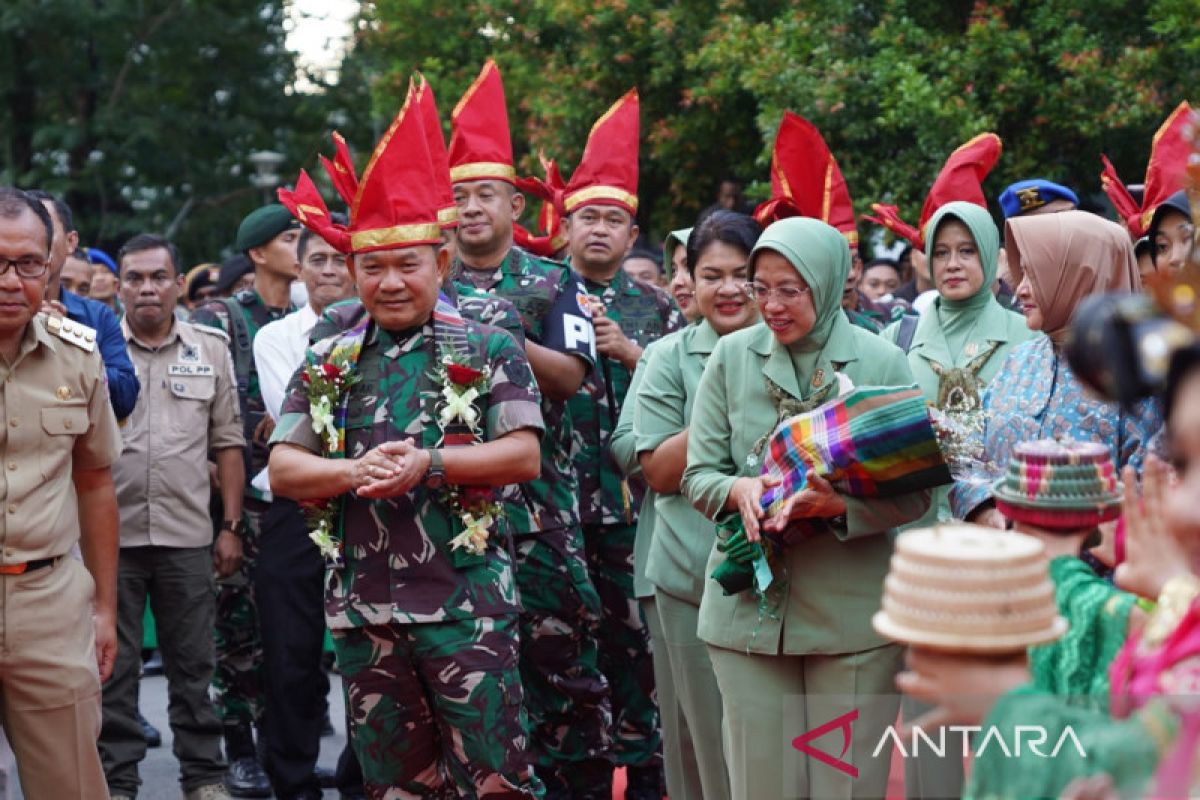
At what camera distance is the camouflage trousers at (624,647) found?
284 inches

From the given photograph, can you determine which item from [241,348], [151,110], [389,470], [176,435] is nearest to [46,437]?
[389,470]

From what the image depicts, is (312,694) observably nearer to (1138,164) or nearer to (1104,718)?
(1104,718)

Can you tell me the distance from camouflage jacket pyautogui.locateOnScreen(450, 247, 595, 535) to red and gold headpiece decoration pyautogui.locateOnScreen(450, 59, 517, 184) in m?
0.45

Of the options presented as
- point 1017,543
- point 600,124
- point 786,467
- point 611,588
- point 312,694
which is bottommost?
point 312,694

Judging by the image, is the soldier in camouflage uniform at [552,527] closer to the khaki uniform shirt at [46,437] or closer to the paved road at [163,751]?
the paved road at [163,751]

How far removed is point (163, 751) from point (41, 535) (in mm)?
3951

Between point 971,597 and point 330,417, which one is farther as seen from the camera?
point 330,417

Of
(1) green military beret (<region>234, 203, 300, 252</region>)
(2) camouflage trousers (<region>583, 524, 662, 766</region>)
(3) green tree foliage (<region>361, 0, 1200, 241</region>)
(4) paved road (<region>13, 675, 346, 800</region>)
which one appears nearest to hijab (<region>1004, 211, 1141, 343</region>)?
(2) camouflage trousers (<region>583, 524, 662, 766</region>)

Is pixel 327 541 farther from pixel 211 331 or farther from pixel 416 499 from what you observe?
pixel 211 331

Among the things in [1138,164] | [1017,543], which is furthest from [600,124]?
[1138,164]

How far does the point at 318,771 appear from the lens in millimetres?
8008

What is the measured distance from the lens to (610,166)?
7945 mm

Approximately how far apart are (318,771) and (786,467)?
Answer: 12.9ft

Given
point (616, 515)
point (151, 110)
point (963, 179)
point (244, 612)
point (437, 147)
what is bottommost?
point (244, 612)
